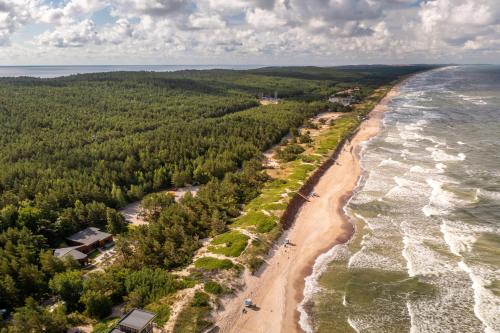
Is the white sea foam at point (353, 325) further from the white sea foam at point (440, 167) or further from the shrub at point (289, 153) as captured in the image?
the shrub at point (289, 153)

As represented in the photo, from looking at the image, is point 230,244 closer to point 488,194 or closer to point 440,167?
point 488,194

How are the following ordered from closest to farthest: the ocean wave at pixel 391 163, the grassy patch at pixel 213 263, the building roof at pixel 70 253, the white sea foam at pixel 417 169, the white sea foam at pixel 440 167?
the grassy patch at pixel 213 263
the building roof at pixel 70 253
the white sea foam at pixel 417 169
the white sea foam at pixel 440 167
the ocean wave at pixel 391 163

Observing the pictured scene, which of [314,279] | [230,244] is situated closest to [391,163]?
[314,279]

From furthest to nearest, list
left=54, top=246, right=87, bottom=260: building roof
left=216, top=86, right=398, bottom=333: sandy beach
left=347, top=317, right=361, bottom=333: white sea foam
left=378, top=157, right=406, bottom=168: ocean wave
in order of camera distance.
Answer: left=378, top=157, right=406, bottom=168: ocean wave → left=54, top=246, right=87, bottom=260: building roof → left=216, top=86, right=398, bottom=333: sandy beach → left=347, top=317, right=361, bottom=333: white sea foam

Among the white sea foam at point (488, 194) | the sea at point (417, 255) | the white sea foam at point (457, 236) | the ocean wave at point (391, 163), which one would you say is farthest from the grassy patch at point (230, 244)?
the ocean wave at point (391, 163)

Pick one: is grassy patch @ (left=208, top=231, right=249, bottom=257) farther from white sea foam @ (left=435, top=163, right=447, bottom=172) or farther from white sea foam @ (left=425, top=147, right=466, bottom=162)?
white sea foam @ (left=425, top=147, right=466, bottom=162)

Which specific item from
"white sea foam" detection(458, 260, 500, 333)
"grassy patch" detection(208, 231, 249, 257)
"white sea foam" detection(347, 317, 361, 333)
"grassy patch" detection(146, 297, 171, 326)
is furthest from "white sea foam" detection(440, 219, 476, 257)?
"grassy patch" detection(146, 297, 171, 326)

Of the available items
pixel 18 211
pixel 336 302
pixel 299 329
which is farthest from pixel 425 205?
pixel 18 211
